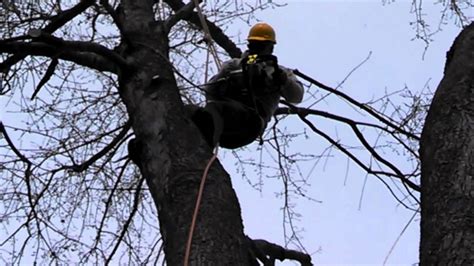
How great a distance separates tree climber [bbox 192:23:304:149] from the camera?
427cm

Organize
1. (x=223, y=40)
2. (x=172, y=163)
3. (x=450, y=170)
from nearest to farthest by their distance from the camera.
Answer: (x=450, y=170) → (x=172, y=163) → (x=223, y=40)

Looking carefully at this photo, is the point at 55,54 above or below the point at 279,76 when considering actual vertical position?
below

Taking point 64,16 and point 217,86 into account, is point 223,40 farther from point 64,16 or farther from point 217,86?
point 64,16

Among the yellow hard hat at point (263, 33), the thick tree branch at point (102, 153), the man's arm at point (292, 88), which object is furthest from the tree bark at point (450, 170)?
the thick tree branch at point (102, 153)

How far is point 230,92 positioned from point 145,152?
1157 millimetres

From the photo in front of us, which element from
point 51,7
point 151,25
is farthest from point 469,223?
point 51,7

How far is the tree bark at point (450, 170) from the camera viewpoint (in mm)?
2539

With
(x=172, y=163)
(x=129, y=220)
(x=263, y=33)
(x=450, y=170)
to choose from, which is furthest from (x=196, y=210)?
(x=129, y=220)

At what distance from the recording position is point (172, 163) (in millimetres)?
3316

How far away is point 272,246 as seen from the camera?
13.4 feet

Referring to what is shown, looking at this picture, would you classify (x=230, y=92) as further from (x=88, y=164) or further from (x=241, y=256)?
(x=241, y=256)

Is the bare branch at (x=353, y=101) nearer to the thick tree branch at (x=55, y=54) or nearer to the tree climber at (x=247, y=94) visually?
the tree climber at (x=247, y=94)

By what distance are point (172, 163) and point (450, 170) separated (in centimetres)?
107

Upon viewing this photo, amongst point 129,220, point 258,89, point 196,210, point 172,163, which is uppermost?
point 258,89
